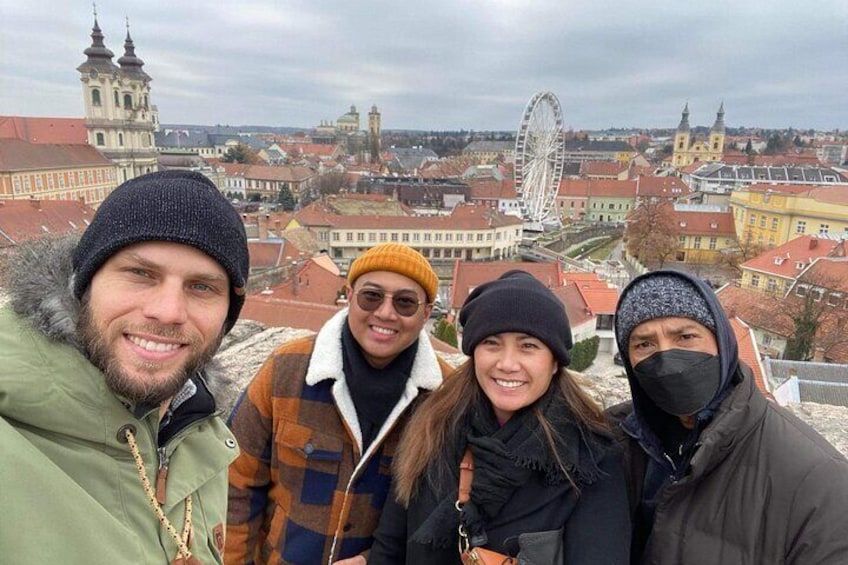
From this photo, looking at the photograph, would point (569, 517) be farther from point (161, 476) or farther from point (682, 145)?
point (682, 145)

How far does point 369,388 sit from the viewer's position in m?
1.99

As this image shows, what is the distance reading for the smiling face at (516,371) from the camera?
181 centimetres

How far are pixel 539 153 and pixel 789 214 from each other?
18141 mm

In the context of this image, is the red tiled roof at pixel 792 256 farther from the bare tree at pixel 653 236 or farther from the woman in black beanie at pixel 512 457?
the woman in black beanie at pixel 512 457

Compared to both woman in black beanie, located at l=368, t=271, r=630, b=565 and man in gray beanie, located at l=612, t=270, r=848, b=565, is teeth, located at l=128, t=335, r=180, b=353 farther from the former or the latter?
man in gray beanie, located at l=612, t=270, r=848, b=565

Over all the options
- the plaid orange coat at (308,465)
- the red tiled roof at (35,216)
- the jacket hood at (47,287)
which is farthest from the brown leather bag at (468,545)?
the red tiled roof at (35,216)

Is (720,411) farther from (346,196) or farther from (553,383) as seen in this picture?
(346,196)

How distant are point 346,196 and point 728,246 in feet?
110

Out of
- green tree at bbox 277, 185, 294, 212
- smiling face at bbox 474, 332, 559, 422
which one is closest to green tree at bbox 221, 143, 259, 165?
green tree at bbox 277, 185, 294, 212

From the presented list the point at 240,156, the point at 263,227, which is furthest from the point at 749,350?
the point at 240,156

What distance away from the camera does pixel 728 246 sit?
1523 inches

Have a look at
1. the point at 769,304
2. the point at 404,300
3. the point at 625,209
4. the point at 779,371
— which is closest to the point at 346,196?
the point at 625,209

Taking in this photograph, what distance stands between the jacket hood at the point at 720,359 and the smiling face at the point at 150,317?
1.44m

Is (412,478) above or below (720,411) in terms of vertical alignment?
below
